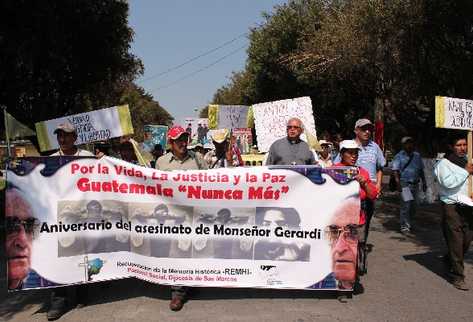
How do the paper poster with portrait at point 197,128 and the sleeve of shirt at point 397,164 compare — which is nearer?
the sleeve of shirt at point 397,164

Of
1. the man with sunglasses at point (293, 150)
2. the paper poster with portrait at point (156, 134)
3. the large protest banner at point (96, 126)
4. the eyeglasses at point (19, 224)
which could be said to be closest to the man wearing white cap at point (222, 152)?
the large protest banner at point (96, 126)

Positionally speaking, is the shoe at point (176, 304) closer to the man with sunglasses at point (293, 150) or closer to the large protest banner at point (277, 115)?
the man with sunglasses at point (293, 150)

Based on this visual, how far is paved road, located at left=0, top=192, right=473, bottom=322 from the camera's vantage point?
4.61 meters

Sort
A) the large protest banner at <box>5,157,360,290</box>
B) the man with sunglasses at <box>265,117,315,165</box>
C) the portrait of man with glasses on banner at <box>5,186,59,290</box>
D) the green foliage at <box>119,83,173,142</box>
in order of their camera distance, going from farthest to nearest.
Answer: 1. the green foliage at <box>119,83,173,142</box>
2. the man with sunglasses at <box>265,117,315,165</box>
3. the large protest banner at <box>5,157,360,290</box>
4. the portrait of man with glasses on banner at <box>5,186,59,290</box>

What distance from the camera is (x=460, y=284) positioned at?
5.37m

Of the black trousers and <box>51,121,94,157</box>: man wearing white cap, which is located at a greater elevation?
<box>51,121,94,157</box>: man wearing white cap

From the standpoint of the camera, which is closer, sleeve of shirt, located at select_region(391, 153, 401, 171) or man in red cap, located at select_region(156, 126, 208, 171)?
man in red cap, located at select_region(156, 126, 208, 171)

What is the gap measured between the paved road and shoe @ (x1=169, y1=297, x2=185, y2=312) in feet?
0.20

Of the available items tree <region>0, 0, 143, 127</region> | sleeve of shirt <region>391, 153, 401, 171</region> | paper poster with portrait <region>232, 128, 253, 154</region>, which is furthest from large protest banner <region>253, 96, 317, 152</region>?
paper poster with portrait <region>232, 128, 253, 154</region>

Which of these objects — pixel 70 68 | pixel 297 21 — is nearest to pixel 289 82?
pixel 297 21

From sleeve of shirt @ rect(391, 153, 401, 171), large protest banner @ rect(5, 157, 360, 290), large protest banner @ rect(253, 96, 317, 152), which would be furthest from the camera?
large protest banner @ rect(253, 96, 317, 152)

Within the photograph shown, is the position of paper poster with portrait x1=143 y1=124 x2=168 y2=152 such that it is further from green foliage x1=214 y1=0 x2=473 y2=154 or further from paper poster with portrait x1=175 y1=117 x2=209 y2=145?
green foliage x1=214 y1=0 x2=473 y2=154

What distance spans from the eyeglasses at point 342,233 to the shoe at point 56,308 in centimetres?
271

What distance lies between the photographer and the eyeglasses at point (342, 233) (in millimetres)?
4852
